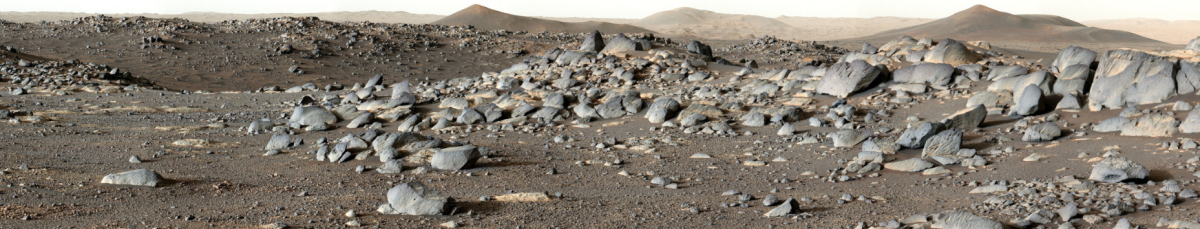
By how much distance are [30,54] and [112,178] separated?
630 inches

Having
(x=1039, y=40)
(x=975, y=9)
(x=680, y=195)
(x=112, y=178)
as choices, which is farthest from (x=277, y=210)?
(x=975, y=9)

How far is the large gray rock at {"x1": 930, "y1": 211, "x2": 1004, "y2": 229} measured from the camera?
413 cm

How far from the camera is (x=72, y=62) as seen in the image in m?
16.5

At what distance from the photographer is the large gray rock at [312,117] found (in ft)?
30.6

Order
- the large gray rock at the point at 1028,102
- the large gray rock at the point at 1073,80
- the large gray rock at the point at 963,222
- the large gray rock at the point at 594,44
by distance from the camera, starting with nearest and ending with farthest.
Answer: the large gray rock at the point at 963,222
the large gray rock at the point at 1028,102
the large gray rock at the point at 1073,80
the large gray rock at the point at 594,44

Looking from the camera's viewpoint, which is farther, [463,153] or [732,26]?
[732,26]

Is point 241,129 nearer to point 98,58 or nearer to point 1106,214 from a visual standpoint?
point 1106,214

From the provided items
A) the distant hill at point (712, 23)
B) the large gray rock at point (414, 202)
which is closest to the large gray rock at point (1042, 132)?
the large gray rock at point (414, 202)

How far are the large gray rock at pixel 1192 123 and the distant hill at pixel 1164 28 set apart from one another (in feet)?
131

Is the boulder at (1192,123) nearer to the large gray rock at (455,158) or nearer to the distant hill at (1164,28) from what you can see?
→ the large gray rock at (455,158)

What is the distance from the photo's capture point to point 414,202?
4871 mm

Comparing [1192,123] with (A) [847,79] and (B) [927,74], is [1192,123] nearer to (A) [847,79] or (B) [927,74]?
(B) [927,74]

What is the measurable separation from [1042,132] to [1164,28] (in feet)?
201

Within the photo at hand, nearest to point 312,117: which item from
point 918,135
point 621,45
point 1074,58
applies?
point 621,45
